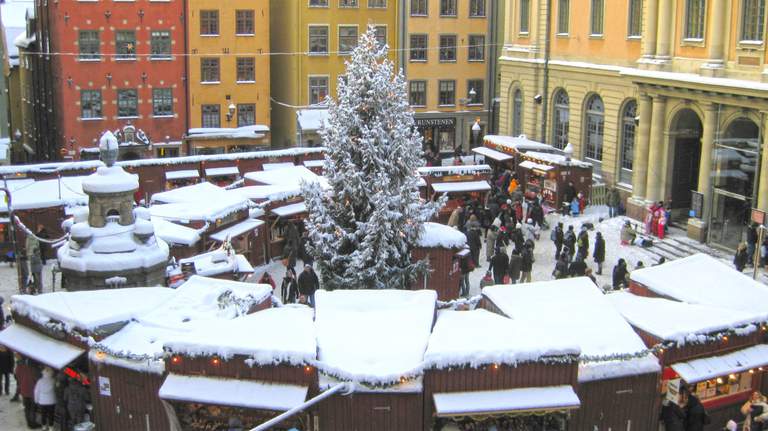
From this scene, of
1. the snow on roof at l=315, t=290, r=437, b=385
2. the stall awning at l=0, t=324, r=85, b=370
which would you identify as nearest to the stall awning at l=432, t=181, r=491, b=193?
the snow on roof at l=315, t=290, r=437, b=385

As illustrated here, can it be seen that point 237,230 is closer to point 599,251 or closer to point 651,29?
point 599,251

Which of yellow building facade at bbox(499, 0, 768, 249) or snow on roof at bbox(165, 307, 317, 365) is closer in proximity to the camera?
snow on roof at bbox(165, 307, 317, 365)

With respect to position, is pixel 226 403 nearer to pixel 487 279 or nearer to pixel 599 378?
pixel 599 378

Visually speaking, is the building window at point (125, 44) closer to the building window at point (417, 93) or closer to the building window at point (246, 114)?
the building window at point (246, 114)

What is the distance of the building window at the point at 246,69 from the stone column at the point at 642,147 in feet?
72.5

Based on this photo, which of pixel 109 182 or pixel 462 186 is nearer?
pixel 109 182

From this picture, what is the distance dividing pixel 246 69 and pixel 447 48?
12.5 meters

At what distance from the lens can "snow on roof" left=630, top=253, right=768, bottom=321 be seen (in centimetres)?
1908

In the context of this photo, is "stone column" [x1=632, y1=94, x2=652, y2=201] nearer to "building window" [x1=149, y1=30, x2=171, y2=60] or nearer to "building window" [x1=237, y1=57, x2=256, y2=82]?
"building window" [x1=237, y1=57, x2=256, y2=82]

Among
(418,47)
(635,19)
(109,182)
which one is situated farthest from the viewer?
(418,47)

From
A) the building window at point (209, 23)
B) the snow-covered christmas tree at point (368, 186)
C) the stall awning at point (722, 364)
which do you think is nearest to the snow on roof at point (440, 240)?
the snow-covered christmas tree at point (368, 186)

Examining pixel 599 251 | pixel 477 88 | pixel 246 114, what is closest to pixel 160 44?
pixel 246 114

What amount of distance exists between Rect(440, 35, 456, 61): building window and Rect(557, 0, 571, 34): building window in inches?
418

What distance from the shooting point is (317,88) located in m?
53.1
